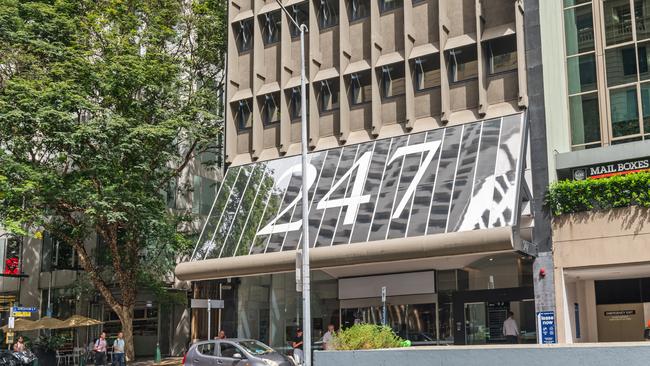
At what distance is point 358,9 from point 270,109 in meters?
5.74

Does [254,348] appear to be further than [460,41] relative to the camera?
No

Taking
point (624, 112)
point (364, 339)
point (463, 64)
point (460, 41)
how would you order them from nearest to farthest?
point (364, 339) < point (624, 112) < point (460, 41) < point (463, 64)

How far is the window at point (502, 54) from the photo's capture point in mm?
25922

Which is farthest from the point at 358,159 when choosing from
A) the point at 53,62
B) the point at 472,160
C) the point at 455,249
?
the point at 53,62

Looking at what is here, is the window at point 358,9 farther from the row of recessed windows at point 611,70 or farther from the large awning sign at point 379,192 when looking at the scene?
the row of recessed windows at point 611,70

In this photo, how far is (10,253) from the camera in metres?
49.3

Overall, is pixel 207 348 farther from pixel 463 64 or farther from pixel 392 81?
pixel 463 64

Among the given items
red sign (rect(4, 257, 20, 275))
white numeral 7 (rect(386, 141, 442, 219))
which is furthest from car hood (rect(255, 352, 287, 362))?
red sign (rect(4, 257, 20, 275))

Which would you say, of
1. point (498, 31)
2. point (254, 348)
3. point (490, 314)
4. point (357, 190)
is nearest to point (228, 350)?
point (254, 348)

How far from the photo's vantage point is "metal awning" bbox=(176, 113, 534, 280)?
2328 cm

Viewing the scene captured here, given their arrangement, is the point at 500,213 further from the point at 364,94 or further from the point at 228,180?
the point at 228,180

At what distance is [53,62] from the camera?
3303 cm

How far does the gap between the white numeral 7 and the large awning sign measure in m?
0.04

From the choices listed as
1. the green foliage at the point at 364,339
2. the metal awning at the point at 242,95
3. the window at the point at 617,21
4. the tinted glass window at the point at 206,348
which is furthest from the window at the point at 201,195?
the green foliage at the point at 364,339
